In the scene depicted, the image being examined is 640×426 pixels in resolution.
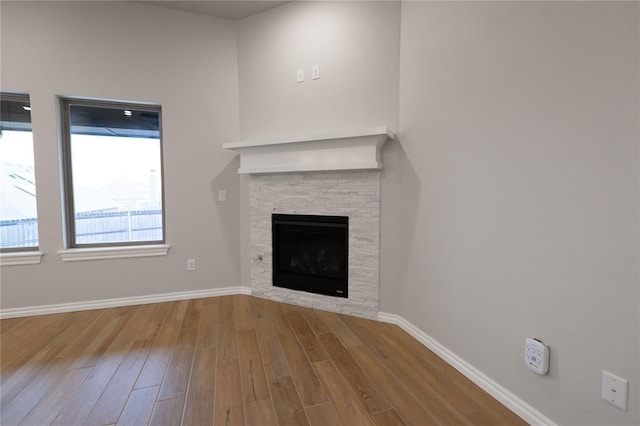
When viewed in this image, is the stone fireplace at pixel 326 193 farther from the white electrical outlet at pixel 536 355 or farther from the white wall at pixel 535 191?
the white electrical outlet at pixel 536 355

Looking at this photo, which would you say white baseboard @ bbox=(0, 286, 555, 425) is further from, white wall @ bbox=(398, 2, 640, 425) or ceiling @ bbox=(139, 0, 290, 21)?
ceiling @ bbox=(139, 0, 290, 21)

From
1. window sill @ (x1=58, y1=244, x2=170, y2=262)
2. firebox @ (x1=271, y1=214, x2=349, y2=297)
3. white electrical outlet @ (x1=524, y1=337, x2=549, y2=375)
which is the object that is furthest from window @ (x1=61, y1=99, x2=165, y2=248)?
white electrical outlet @ (x1=524, y1=337, x2=549, y2=375)

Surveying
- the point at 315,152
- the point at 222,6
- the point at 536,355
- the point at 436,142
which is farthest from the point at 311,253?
the point at 222,6

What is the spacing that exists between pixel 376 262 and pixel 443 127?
122cm

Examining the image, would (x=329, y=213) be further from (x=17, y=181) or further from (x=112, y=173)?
(x=17, y=181)

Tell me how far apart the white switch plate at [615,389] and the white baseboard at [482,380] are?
320mm

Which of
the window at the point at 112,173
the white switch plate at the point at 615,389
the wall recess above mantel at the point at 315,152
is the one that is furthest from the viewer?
the window at the point at 112,173

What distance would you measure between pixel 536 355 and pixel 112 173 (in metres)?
3.70

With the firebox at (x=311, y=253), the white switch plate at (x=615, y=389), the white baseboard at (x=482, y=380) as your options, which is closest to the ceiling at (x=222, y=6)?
the firebox at (x=311, y=253)

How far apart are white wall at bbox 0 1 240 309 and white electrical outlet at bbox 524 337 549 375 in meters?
2.65

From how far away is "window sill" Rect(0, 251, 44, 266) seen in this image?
2622 millimetres

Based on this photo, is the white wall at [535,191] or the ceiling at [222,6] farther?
the ceiling at [222,6]

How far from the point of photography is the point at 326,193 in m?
2.75

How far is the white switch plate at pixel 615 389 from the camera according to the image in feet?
3.60
